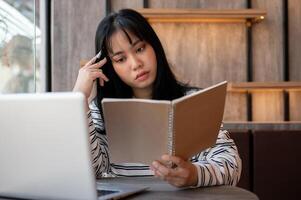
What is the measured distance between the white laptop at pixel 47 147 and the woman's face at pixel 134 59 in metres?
0.57

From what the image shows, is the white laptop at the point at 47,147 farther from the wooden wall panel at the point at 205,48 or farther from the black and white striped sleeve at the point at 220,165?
the wooden wall panel at the point at 205,48

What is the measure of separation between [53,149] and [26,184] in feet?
0.43

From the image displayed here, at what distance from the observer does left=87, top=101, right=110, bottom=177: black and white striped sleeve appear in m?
1.43

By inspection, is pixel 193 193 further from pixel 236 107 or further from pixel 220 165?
pixel 236 107

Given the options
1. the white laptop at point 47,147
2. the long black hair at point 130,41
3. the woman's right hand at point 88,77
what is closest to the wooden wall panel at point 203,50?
the long black hair at point 130,41

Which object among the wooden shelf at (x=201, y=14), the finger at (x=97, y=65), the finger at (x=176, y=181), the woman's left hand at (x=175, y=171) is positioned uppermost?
the wooden shelf at (x=201, y=14)

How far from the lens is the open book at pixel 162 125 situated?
100 cm

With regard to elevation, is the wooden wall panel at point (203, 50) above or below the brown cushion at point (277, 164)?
above

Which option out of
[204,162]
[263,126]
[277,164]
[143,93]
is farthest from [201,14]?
[204,162]

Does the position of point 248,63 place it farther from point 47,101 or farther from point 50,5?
point 47,101

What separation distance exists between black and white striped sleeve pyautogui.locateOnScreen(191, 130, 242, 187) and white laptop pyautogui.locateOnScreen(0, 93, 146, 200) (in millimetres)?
260

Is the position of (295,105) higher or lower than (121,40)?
lower

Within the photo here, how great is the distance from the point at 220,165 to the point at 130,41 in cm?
50

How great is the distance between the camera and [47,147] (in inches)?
35.0
